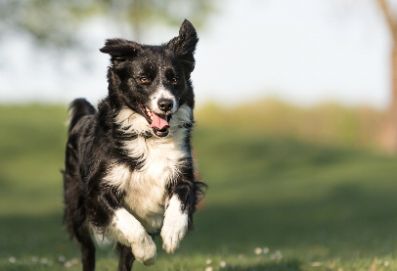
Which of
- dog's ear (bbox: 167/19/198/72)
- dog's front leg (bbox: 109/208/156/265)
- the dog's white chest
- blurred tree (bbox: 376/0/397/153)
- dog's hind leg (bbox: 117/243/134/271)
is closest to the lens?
dog's front leg (bbox: 109/208/156/265)

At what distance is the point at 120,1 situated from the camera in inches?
1348

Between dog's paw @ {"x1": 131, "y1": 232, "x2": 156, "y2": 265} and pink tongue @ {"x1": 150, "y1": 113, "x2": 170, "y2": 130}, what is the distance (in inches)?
34.0

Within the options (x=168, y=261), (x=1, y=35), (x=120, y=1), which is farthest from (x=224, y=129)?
(x=168, y=261)

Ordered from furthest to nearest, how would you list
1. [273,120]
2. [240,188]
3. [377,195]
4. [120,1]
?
1. [273,120]
2. [120,1]
3. [240,188]
4. [377,195]

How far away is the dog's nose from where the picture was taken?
7039 mm

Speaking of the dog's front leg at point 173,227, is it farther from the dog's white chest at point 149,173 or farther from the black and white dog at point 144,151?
the dog's white chest at point 149,173

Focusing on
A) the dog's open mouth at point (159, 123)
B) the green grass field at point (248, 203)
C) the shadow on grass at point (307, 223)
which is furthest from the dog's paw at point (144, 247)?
the shadow on grass at point (307, 223)

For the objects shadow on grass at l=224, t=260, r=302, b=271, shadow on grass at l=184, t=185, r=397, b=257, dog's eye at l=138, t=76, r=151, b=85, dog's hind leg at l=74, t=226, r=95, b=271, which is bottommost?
shadow on grass at l=184, t=185, r=397, b=257

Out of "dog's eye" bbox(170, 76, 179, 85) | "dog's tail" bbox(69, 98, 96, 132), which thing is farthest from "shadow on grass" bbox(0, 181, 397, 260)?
"dog's eye" bbox(170, 76, 179, 85)

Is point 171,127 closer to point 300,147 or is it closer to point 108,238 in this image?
point 108,238

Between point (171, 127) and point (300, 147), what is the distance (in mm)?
30799

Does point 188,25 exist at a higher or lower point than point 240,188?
higher

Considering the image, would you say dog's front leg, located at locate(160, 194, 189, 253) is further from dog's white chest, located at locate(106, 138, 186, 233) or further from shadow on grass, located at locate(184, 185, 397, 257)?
shadow on grass, located at locate(184, 185, 397, 257)

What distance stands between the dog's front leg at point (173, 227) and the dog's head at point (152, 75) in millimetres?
625
